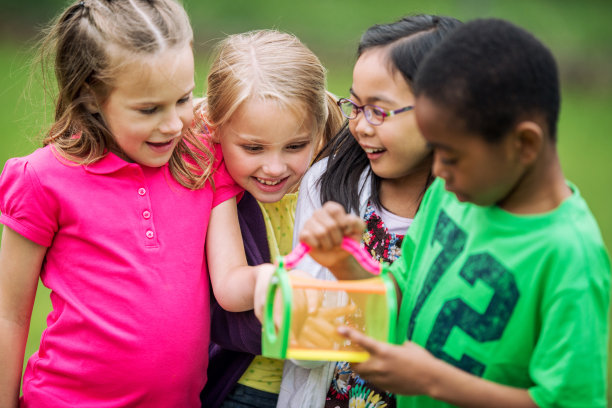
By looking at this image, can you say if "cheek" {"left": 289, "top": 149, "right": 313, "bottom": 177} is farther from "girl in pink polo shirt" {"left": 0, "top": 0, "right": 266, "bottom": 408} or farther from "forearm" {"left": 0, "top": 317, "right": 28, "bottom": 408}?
"forearm" {"left": 0, "top": 317, "right": 28, "bottom": 408}

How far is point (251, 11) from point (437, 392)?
14.7 metres

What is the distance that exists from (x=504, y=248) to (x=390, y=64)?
31.4 inches

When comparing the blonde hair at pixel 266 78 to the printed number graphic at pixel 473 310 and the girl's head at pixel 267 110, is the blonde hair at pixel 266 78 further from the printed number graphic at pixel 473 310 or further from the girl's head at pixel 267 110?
the printed number graphic at pixel 473 310

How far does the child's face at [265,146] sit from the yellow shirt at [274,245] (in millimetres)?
188

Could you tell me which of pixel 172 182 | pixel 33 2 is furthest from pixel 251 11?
pixel 172 182

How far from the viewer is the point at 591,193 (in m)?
8.62

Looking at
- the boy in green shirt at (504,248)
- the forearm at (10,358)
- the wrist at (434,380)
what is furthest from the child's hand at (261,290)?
the forearm at (10,358)

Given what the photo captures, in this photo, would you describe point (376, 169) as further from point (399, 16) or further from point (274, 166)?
point (399, 16)

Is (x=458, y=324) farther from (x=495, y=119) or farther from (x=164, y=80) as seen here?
(x=164, y=80)

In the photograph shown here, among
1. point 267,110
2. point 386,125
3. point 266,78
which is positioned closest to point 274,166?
point 267,110

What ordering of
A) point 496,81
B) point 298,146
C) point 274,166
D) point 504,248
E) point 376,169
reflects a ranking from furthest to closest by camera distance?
point 298,146, point 274,166, point 376,169, point 504,248, point 496,81

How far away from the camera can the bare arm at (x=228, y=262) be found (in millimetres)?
2434

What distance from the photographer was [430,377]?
1833mm

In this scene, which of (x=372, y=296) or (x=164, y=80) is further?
(x=164, y=80)
